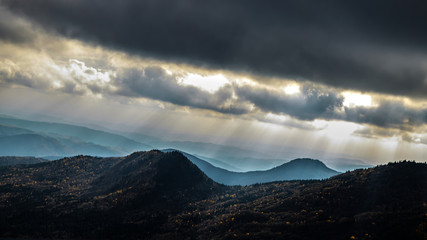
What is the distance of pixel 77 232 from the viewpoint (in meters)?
198

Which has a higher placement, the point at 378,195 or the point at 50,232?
the point at 378,195

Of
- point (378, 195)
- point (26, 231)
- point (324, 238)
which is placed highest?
point (378, 195)

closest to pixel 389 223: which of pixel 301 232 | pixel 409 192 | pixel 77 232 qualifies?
pixel 301 232

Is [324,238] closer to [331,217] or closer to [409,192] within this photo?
[331,217]

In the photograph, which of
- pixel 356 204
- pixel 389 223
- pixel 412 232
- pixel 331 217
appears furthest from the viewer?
pixel 356 204

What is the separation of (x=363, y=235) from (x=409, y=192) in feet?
268

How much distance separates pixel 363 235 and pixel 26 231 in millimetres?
222691

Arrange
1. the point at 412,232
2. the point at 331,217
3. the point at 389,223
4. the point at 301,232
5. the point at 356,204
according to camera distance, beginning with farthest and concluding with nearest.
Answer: the point at 356,204 < the point at 331,217 < the point at 301,232 < the point at 389,223 < the point at 412,232

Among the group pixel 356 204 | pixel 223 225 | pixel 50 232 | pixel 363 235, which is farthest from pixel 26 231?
pixel 356 204

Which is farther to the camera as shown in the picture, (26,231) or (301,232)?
(26,231)

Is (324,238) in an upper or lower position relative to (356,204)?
lower

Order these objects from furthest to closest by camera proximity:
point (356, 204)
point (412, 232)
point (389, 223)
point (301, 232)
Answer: point (356, 204) → point (301, 232) → point (389, 223) → point (412, 232)

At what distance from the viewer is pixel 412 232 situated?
432 feet

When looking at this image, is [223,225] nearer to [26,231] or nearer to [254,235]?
[254,235]
